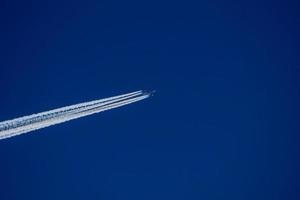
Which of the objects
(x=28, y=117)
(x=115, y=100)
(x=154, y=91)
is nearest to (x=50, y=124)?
→ (x=28, y=117)

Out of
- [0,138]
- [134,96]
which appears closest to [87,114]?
[134,96]

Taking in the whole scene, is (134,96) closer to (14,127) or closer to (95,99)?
(95,99)

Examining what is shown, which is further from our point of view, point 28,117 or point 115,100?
point 115,100

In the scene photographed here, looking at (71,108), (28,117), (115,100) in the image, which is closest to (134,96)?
(115,100)

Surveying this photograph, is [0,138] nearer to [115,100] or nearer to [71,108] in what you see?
[71,108]

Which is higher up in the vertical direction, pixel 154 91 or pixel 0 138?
pixel 154 91

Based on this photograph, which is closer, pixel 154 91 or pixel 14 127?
pixel 14 127
